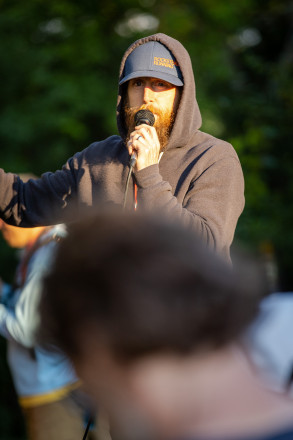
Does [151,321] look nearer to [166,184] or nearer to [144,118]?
[166,184]

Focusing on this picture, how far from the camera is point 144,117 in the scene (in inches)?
102

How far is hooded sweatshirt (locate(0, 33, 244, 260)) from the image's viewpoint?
238 cm

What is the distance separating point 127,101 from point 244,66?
8655mm

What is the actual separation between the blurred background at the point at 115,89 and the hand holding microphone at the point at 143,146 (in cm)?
538

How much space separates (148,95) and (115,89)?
22.1ft

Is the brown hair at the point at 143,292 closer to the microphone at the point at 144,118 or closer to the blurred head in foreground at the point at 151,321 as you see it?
the blurred head in foreground at the point at 151,321

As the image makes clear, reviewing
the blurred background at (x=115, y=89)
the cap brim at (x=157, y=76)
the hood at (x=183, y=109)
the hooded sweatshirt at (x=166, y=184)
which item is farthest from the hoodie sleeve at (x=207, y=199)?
the blurred background at (x=115, y=89)

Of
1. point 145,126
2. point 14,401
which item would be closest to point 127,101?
point 145,126

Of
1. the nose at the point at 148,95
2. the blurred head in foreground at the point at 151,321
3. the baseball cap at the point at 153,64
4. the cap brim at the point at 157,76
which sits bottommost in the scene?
the blurred head in foreground at the point at 151,321

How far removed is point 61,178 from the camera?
2832 millimetres

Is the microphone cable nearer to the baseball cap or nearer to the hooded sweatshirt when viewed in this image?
the hooded sweatshirt

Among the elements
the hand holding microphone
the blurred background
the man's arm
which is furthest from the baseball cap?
the blurred background

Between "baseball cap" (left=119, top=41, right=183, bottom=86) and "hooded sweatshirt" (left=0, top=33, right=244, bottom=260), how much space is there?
3cm

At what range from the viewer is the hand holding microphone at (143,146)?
2398 mm
